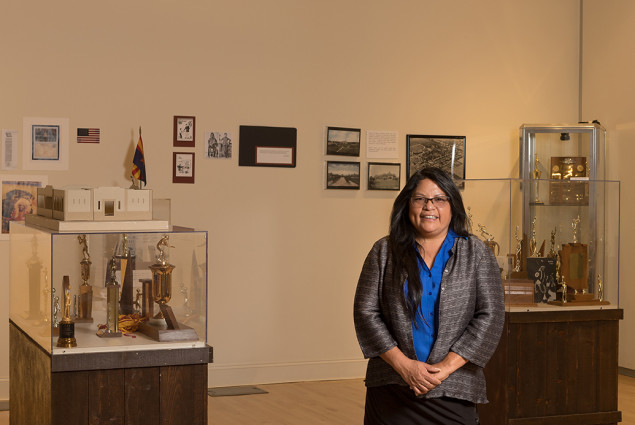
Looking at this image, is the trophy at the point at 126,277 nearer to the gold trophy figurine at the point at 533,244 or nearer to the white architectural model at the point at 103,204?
the white architectural model at the point at 103,204

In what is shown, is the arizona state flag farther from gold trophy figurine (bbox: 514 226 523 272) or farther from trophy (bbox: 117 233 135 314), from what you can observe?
gold trophy figurine (bbox: 514 226 523 272)

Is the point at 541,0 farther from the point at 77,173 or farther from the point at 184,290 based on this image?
the point at 184,290

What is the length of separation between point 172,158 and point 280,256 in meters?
1.20

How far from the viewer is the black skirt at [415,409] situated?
120 inches

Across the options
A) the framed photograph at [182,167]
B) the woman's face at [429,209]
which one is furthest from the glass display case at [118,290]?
the framed photograph at [182,167]

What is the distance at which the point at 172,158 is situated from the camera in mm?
6566

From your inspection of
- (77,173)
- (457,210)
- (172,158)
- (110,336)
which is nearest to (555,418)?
(457,210)

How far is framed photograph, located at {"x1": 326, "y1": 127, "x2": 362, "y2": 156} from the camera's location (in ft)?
23.2

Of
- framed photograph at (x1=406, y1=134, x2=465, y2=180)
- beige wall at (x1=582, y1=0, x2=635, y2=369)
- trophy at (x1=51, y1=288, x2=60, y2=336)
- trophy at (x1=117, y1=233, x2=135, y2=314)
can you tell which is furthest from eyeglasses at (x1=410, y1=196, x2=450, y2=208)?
beige wall at (x1=582, y1=0, x2=635, y2=369)

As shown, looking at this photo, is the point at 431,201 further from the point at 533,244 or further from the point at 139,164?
the point at 139,164

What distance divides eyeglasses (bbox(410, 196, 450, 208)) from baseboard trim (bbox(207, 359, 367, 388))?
392cm

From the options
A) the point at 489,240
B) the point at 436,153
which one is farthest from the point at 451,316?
the point at 436,153

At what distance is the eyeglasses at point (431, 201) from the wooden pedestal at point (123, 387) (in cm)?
116

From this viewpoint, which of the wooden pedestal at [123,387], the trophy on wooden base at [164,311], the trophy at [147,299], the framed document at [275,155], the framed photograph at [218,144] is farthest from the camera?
the framed document at [275,155]
